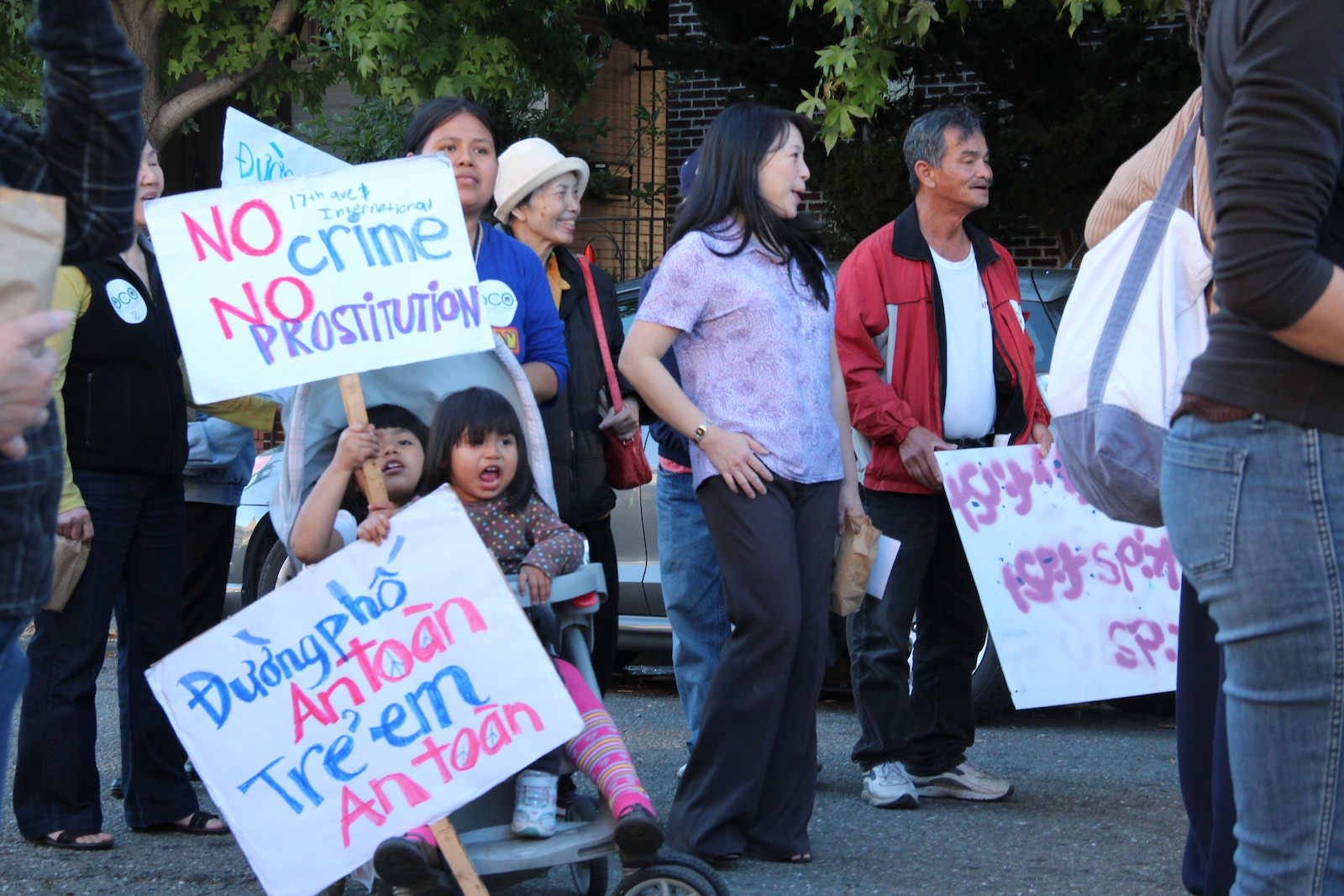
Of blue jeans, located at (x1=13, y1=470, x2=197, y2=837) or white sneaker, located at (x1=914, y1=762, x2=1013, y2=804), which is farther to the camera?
white sneaker, located at (x1=914, y1=762, x2=1013, y2=804)

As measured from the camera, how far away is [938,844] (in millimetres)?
4500

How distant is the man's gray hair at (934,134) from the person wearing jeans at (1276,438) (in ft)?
9.49

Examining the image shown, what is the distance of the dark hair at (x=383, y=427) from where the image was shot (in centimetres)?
385

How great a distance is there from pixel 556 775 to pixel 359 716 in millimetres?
493

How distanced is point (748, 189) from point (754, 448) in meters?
0.73

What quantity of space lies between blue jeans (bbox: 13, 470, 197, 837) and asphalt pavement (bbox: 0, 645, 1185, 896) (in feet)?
0.43

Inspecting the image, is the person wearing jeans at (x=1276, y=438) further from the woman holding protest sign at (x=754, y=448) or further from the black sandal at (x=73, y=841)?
the black sandal at (x=73, y=841)

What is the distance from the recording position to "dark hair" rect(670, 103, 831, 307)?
4.30 metres

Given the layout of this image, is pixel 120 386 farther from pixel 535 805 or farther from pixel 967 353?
pixel 967 353

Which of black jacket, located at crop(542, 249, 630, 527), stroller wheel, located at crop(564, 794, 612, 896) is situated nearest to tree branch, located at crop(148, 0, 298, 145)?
black jacket, located at crop(542, 249, 630, 527)

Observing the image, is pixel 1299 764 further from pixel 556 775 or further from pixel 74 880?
pixel 74 880

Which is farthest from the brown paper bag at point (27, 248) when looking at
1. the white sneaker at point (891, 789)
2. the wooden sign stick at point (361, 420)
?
the white sneaker at point (891, 789)

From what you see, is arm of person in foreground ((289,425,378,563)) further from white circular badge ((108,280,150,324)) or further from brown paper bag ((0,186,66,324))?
brown paper bag ((0,186,66,324))

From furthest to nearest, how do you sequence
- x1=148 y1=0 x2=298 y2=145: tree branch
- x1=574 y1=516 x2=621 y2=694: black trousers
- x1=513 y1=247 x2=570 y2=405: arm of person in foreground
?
x1=148 y1=0 x2=298 y2=145: tree branch, x1=574 y1=516 x2=621 y2=694: black trousers, x1=513 y1=247 x2=570 y2=405: arm of person in foreground
